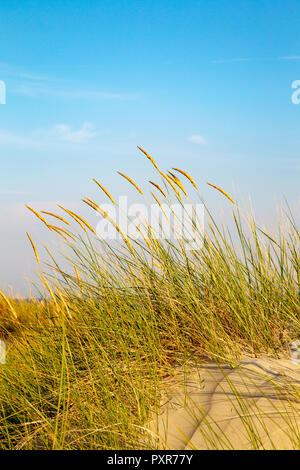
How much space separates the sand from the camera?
1.68 meters

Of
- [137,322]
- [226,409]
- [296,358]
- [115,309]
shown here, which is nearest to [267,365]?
[296,358]

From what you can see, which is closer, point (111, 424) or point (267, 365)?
point (111, 424)

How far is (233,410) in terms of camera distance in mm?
1867

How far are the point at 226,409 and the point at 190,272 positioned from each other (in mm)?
1094

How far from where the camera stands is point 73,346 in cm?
260

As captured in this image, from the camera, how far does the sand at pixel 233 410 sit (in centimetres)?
168
